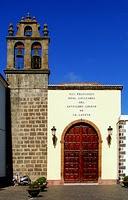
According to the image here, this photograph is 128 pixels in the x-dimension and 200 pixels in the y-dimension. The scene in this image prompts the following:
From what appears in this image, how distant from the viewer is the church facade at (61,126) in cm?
2788

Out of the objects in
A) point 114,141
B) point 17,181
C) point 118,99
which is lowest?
point 17,181

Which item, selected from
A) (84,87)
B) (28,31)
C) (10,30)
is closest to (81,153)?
(84,87)

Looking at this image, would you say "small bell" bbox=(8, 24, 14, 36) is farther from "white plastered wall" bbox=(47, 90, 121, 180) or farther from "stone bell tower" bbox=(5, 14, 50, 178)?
"white plastered wall" bbox=(47, 90, 121, 180)

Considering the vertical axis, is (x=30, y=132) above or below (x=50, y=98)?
below

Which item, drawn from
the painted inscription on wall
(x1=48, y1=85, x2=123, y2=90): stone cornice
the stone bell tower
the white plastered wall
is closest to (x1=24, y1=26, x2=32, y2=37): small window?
the stone bell tower

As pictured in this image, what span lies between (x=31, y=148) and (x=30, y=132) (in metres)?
0.84

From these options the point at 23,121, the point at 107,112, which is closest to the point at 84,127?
the point at 107,112

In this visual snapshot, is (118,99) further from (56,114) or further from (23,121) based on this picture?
(23,121)

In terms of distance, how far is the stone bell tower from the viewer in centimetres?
2786

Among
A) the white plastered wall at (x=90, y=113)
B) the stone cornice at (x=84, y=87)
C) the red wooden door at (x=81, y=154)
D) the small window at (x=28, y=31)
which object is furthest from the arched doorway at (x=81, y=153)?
the small window at (x=28, y=31)

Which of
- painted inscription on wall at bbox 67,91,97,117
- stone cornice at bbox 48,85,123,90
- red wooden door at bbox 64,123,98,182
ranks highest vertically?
stone cornice at bbox 48,85,123,90

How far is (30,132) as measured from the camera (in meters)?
28.0

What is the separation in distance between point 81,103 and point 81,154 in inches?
107

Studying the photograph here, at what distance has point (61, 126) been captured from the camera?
28234mm
